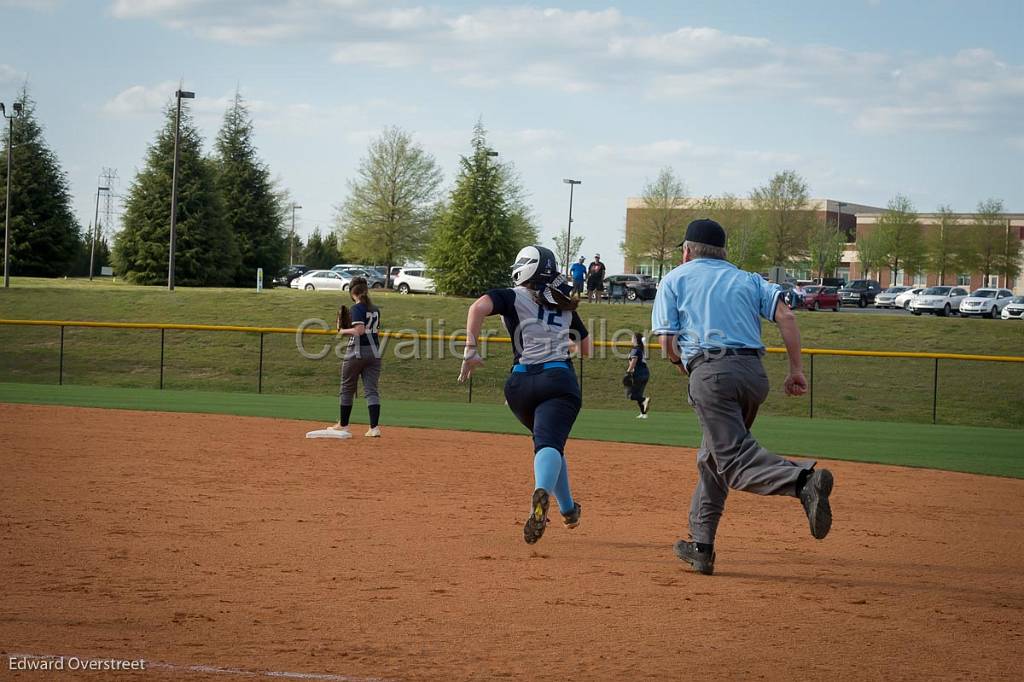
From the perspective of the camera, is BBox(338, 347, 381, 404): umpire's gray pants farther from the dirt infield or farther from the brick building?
the brick building

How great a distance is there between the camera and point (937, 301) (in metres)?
53.6

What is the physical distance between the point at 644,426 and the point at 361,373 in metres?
6.60

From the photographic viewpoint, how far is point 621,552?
25.1 feet

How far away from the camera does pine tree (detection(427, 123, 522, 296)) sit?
4166 cm

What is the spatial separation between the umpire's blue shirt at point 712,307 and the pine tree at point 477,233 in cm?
3474

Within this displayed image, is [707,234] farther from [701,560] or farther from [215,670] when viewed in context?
[215,670]

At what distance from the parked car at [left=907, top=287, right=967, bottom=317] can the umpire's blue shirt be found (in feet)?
163

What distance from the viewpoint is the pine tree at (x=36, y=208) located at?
2200 inches

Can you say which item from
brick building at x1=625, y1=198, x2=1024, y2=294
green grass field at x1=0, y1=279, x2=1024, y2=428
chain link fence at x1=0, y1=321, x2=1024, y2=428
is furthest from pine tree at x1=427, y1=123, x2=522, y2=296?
brick building at x1=625, y1=198, x2=1024, y2=294

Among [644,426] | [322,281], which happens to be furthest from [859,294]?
[644,426]

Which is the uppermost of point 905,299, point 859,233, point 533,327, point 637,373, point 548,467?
point 859,233

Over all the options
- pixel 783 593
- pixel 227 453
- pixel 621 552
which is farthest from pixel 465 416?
pixel 783 593

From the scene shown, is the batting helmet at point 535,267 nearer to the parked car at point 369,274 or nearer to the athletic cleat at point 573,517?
the athletic cleat at point 573,517

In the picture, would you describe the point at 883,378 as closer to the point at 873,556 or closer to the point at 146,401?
the point at 146,401
